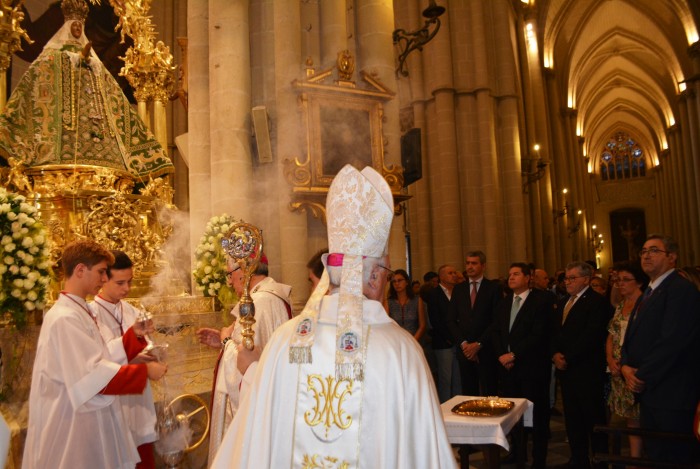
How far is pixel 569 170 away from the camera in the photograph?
28766 millimetres

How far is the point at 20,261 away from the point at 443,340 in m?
4.51

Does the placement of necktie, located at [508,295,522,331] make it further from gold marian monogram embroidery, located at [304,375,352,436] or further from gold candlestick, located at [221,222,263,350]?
gold marian monogram embroidery, located at [304,375,352,436]

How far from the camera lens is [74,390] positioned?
3.12 meters

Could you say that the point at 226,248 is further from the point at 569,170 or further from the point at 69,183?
the point at 569,170

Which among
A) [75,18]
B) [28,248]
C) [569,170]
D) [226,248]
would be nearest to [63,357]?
[226,248]

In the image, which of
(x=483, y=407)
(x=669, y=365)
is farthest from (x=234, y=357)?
(x=669, y=365)

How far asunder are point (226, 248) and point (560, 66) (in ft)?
96.8

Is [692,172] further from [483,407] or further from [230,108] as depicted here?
[483,407]

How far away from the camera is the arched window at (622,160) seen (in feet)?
154

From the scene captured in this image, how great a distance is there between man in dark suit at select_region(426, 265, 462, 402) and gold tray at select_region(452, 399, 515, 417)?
2.55 meters

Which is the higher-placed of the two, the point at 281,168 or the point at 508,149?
the point at 508,149

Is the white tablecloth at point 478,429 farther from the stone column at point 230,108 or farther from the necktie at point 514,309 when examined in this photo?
the stone column at point 230,108

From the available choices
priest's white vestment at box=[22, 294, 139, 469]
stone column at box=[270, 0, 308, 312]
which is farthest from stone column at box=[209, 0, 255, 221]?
priest's white vestment at box=[22, 294, 139, 469]

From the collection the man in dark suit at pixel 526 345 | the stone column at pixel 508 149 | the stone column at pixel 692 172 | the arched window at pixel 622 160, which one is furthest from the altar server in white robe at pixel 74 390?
the arched window at pixel 622 160
